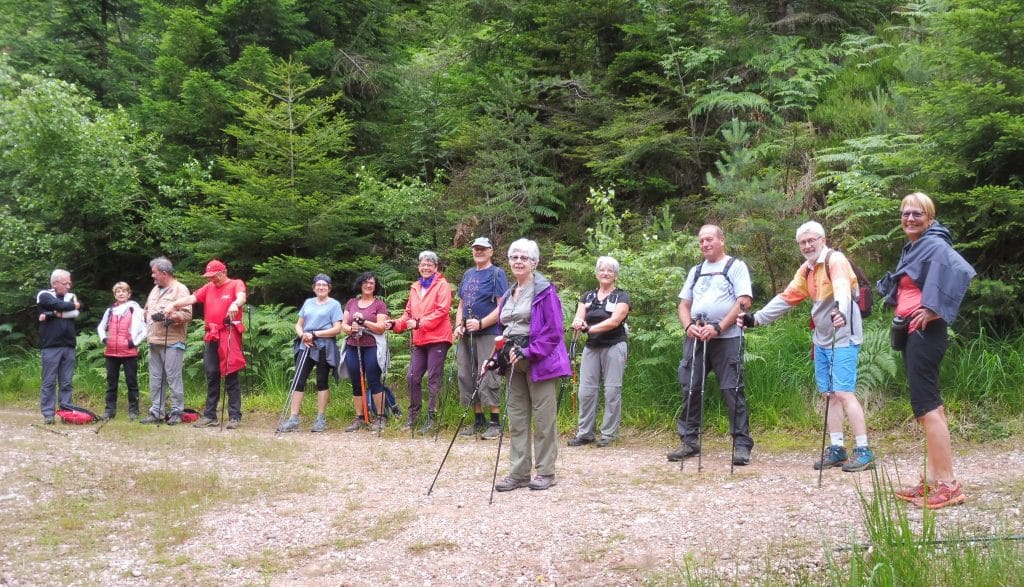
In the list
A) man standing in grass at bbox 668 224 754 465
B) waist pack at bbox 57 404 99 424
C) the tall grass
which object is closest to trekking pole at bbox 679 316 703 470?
man standing in grass at bbox 668 224 754 465

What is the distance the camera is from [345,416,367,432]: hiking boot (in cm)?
916

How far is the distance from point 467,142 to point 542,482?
768cm

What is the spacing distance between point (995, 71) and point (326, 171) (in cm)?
885

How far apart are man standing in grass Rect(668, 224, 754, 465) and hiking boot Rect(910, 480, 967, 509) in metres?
1.81

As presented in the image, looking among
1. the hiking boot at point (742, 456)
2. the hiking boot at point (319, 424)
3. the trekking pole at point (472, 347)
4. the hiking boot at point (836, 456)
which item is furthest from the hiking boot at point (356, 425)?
the hiking boot at point (836, 456)

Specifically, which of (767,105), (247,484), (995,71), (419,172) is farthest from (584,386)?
(419,172)

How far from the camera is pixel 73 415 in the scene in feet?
32.3

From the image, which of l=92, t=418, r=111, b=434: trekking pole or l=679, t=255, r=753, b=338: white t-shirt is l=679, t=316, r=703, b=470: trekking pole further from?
l=92, t=418, r=111, b=434: trekking pole

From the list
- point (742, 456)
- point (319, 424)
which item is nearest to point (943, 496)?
point (742, 456)

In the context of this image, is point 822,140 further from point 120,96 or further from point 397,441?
point 120,96

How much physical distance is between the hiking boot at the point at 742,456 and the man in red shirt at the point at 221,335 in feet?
20.9

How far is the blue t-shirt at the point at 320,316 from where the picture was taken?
940 cm

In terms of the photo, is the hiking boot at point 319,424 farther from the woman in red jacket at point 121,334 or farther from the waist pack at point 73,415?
the waist pack at point 73,415

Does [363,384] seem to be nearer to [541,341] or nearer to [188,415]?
[188,415]
